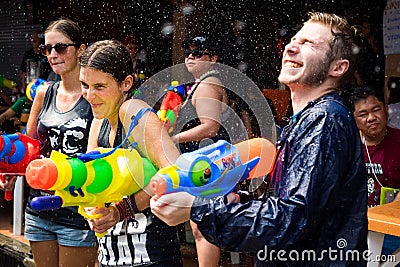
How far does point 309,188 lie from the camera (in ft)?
5.47

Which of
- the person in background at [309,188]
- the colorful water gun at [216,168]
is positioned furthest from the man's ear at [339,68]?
the colorful water gun at [216,168]

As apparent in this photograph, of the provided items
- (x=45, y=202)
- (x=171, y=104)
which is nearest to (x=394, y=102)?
(x=171, y=104)

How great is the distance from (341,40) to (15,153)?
1.72 meters

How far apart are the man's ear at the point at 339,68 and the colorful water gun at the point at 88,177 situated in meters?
0.74

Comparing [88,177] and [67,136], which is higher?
[67,136]

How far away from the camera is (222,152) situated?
1854mm

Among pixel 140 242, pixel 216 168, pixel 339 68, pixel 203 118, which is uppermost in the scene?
pixel 339 68

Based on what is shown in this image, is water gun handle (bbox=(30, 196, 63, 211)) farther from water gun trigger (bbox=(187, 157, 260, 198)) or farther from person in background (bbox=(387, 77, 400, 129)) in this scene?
person in background (bbox=(387, 77, 400, 129))

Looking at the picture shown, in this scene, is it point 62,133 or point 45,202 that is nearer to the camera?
point 45,202

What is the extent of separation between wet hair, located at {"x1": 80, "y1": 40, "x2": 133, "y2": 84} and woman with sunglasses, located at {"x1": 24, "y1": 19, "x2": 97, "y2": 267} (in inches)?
25.2

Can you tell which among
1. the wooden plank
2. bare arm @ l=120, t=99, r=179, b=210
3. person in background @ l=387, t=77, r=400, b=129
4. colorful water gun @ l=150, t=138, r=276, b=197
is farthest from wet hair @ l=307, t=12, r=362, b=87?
person in background @ l=387, t=77, r=400, b=129

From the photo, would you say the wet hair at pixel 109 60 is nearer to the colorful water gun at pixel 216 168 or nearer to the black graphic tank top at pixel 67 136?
the black graphic tank top at pixel 67 136

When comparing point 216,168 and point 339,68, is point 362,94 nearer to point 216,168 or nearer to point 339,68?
point 339,68

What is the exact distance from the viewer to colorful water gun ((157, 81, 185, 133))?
3273 mm
